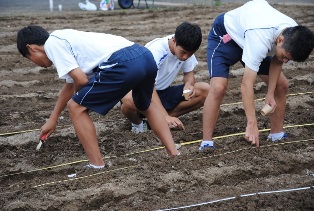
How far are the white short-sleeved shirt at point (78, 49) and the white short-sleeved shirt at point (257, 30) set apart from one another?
35.8 inches

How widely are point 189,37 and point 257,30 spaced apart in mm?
665

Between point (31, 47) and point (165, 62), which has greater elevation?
point (31, 47)

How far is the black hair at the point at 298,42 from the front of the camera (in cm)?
437

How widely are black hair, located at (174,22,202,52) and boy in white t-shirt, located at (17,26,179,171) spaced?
59 centimetres

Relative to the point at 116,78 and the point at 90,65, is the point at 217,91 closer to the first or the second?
the point at 116,78

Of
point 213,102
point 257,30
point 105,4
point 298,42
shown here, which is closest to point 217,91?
point 213,102

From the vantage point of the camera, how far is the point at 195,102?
5.98 metres

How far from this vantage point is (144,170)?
4.61 m

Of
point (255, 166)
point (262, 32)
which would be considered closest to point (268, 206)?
point (255, 166)

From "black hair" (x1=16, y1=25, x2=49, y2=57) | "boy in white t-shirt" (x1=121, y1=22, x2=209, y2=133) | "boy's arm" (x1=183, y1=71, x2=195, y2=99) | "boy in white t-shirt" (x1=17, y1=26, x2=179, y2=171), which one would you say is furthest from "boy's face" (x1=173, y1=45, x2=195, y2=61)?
"black hair" (x1=16, y1=25, x2=49, y2=57)

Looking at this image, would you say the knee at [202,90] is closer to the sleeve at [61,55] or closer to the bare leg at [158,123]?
the bare leg at [158,123]

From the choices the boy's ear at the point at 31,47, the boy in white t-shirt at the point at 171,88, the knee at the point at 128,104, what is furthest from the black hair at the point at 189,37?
the boy's ear at the point at 31,47

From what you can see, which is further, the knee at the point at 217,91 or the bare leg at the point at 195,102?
the bare leg at the point at 195,102

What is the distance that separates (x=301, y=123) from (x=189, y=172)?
1.90m
